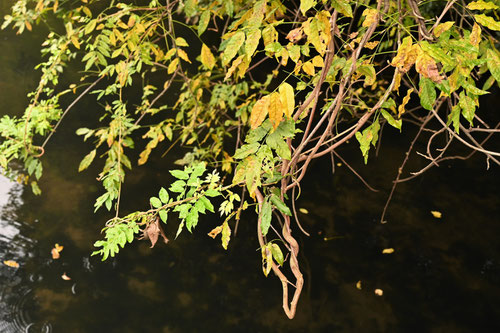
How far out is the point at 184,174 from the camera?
3.87ft

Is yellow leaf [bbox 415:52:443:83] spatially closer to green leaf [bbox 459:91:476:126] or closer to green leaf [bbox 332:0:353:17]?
green leaf [bbox 332:0:353:17]

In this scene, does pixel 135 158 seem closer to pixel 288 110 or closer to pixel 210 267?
pixel 210 267

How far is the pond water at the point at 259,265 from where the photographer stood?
2.25 meters

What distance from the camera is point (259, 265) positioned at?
248 cm

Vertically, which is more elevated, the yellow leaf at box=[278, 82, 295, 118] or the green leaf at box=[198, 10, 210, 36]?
the yellow leaf at box=[278, 82, 295, 118]

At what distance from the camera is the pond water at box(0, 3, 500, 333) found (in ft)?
7.38

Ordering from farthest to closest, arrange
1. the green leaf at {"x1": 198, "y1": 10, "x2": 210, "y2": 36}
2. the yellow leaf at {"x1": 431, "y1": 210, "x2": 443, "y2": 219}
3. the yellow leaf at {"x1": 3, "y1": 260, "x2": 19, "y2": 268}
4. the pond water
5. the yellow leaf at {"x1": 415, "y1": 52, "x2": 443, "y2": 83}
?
the yellow leaf at {"x1": 431, "y1": 210, "x2": 443, "y2": 219}
the yellow leaf at {"x1": 3, "y1": 260, "x2": 19, "y2": 268}
the pond water
the green leaf at {"x1": 198, "y1": 10, "x2": 210, "y2": 36}
the yellow leaf at {"x1": 415, "y1": 52, "x2": 443, "y2": 83}

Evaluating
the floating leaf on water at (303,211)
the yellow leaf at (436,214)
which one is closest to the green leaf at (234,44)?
the floating leaf on water at (303,211)

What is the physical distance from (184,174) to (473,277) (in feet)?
6.28

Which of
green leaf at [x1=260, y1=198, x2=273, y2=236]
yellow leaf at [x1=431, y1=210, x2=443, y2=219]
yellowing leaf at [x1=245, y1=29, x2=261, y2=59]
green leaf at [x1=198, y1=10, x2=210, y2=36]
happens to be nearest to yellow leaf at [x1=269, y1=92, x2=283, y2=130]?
yellowing leaf at [x1=245, y1=29, x2=261, y2=59]

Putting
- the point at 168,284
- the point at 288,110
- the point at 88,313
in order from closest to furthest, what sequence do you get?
1. the point at 288,110
2. the point at 88,313
3. the point at 168,284

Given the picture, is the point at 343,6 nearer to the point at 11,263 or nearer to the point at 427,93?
the point at 427,93

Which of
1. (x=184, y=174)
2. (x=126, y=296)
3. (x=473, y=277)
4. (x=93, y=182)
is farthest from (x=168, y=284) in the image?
(x=473, y=277)

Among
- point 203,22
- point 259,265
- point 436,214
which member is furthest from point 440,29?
point 436,214
